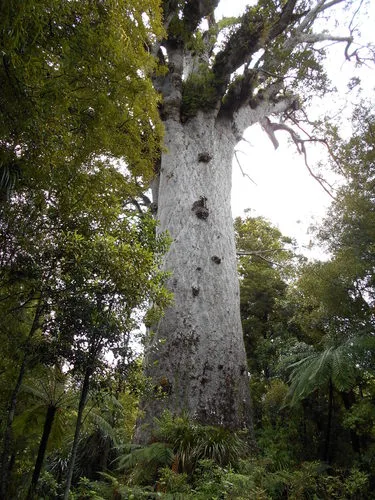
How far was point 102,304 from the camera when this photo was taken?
2838mm

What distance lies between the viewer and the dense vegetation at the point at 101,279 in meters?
2.68

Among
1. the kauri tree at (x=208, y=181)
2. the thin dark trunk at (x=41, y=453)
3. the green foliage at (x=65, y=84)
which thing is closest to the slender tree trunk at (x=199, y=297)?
the kauri tree at (x=208, y=181)

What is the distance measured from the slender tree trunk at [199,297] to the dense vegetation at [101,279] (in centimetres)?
30

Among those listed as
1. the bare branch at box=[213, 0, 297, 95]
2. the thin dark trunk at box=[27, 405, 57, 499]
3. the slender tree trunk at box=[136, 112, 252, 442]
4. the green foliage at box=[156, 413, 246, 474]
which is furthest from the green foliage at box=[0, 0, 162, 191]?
the bare branch at box=[213, 0, 297, 95]

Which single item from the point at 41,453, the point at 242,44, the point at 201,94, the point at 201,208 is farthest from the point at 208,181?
the point at 41,453

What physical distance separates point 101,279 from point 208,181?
3.90 m

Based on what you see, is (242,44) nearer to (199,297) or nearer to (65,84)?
(199,297)

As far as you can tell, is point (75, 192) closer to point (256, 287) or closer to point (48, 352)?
point (48, 352)

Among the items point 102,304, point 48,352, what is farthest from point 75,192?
point 48,352

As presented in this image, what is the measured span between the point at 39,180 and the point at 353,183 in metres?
3.87

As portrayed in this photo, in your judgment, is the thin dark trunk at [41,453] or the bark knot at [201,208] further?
the bark knot at [201,208]

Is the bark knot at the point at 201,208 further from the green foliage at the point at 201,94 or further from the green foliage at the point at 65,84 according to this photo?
the green foliage at the point at 201,94

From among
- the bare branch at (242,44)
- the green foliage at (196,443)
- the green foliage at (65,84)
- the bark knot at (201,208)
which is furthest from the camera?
the bare branch at (242,44)

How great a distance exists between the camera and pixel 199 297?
5.06 metres
